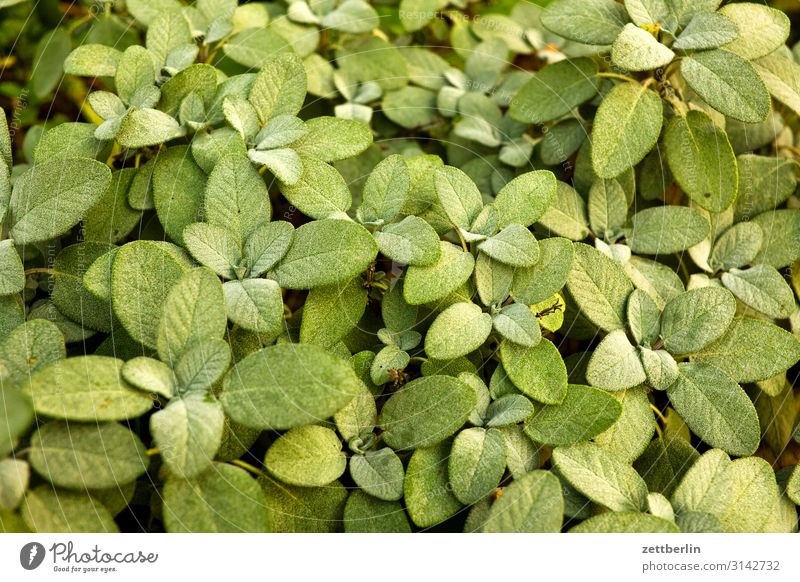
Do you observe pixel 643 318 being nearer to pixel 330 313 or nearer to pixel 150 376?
pixel 330 313

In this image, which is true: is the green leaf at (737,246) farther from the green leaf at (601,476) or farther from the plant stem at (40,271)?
the plant stem at (40,271)

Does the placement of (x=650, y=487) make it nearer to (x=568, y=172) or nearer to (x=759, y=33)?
(x=568, y=172)

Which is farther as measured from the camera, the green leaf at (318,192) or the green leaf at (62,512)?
the green leaf at (318,192)

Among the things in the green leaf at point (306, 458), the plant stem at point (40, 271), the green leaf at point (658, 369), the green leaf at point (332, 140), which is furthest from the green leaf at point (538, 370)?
the plant stem at point (40, 271)

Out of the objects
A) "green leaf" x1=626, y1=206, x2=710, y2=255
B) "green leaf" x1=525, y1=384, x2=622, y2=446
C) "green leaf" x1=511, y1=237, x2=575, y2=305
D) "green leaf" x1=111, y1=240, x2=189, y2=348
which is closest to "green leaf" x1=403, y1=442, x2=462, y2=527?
"green leaf" x1=525, y1=384, x2=622, y2=446

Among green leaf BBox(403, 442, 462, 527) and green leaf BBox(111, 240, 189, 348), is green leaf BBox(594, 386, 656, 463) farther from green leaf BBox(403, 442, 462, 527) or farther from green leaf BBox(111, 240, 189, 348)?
green leaf BBox(111, 240, 189, 348)
